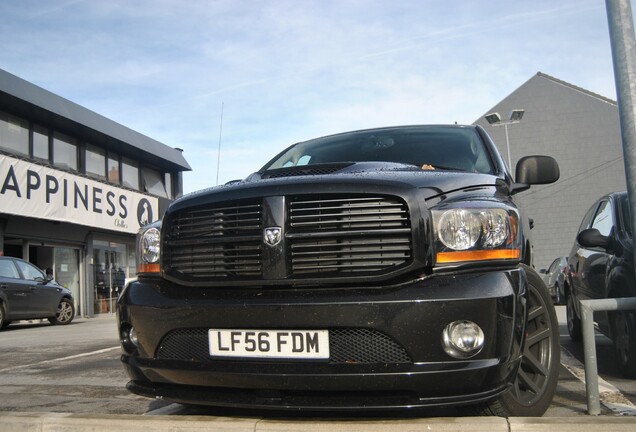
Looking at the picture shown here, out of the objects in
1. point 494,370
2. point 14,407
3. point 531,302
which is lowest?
point 14,407

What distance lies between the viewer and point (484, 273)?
259 cm

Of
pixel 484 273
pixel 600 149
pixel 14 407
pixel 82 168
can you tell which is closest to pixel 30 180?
pixel 82 168

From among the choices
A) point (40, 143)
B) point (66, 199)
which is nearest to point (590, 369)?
point (66, 199)

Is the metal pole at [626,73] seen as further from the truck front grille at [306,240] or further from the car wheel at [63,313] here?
the car wheel at [63,313]

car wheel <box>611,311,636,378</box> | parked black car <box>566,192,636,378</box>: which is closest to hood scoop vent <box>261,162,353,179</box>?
parked black car <box>566,192,636,378</box>

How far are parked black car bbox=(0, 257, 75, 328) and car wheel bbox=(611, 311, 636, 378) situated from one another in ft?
37.0

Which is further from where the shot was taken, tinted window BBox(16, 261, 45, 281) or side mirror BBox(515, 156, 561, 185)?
tinted window BBox(16, 261, 45, 281)

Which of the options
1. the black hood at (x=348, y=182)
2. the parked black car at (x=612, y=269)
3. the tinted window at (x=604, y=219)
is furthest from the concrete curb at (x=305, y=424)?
the tinted window at (x=604, y=219)

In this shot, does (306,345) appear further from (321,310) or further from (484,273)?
(484,273)

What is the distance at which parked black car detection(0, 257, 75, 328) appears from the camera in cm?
1239

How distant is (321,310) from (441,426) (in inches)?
26.9

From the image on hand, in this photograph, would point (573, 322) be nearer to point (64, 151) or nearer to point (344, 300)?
point (344, 300)

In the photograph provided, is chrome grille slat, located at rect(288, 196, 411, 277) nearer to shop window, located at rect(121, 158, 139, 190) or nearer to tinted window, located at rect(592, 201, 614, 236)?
tinted window, located at rect(592, 201, 614, 236)

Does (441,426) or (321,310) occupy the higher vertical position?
(321,310)
